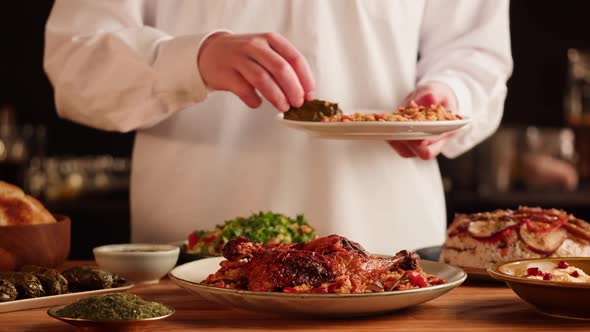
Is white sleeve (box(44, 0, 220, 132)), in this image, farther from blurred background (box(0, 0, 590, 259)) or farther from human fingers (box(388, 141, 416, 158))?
blurred background (box(0, 0, 590, 259))

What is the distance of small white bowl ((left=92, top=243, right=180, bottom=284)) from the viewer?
67.8 inches

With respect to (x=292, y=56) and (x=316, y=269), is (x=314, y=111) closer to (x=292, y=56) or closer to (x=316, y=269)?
(x=292, y=56)

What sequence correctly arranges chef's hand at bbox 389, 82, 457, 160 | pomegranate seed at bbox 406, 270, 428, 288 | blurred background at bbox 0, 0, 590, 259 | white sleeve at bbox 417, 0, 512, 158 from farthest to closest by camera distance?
blurred background at bbox 0, 0, 590, 259 → white sleeve at bbox 417, 0, 512, 158 → chef's hand at bbox 389, 82, 457, 160 → pomegranate seed at bbox 406, 270, 428, 288

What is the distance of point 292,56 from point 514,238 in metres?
0.57

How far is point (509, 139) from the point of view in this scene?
196 inches

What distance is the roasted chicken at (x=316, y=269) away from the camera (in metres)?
1.36

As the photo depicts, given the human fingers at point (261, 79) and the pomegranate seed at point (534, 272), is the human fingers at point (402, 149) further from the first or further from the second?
the pomegranate seed at point (534, 272)

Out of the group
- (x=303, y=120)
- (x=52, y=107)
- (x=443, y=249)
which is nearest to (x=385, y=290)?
(x=443, y=249)

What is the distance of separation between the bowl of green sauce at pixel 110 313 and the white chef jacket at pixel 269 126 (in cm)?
94

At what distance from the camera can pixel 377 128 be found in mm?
1800

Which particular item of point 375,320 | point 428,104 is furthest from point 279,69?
point 375,320

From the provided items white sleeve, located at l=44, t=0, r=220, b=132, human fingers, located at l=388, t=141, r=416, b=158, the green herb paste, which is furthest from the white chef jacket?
the green herb paste

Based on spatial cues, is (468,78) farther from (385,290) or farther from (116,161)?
(116,161)

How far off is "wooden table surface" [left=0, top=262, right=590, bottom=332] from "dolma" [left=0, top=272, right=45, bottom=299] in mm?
28
